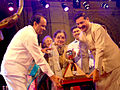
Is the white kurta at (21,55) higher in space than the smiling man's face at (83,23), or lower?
lower

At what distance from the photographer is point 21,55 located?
226 cm

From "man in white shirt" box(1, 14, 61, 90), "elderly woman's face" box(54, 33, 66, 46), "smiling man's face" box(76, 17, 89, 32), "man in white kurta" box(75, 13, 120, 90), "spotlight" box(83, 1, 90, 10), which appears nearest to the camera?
"man in white shirt" box(1, 14, 61, 90)

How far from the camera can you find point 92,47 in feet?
9.37

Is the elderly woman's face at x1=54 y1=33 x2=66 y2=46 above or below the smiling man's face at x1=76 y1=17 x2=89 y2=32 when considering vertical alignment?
below

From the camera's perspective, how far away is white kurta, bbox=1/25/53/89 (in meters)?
2.19

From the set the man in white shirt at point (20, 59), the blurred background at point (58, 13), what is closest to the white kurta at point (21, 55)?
the man in white shirt at point (20, 59)

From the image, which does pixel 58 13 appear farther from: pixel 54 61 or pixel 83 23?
pixel 83 23

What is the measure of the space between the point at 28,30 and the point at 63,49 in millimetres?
1318

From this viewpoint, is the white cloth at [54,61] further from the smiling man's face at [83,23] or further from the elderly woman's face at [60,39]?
the smiling man's face at [83,23]

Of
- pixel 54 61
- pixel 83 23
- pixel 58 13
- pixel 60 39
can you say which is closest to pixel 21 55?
pixel 54 61

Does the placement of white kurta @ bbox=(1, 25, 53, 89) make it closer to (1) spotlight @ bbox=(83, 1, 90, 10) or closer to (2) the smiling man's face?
(2) the smiling man's face

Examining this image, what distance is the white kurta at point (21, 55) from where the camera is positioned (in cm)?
219

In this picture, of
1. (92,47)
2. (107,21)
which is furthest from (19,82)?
(107,21)

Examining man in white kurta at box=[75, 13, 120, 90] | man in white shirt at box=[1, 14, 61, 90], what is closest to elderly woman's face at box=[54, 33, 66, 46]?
man in white kurta at box=[75, 13, 120, 90]
